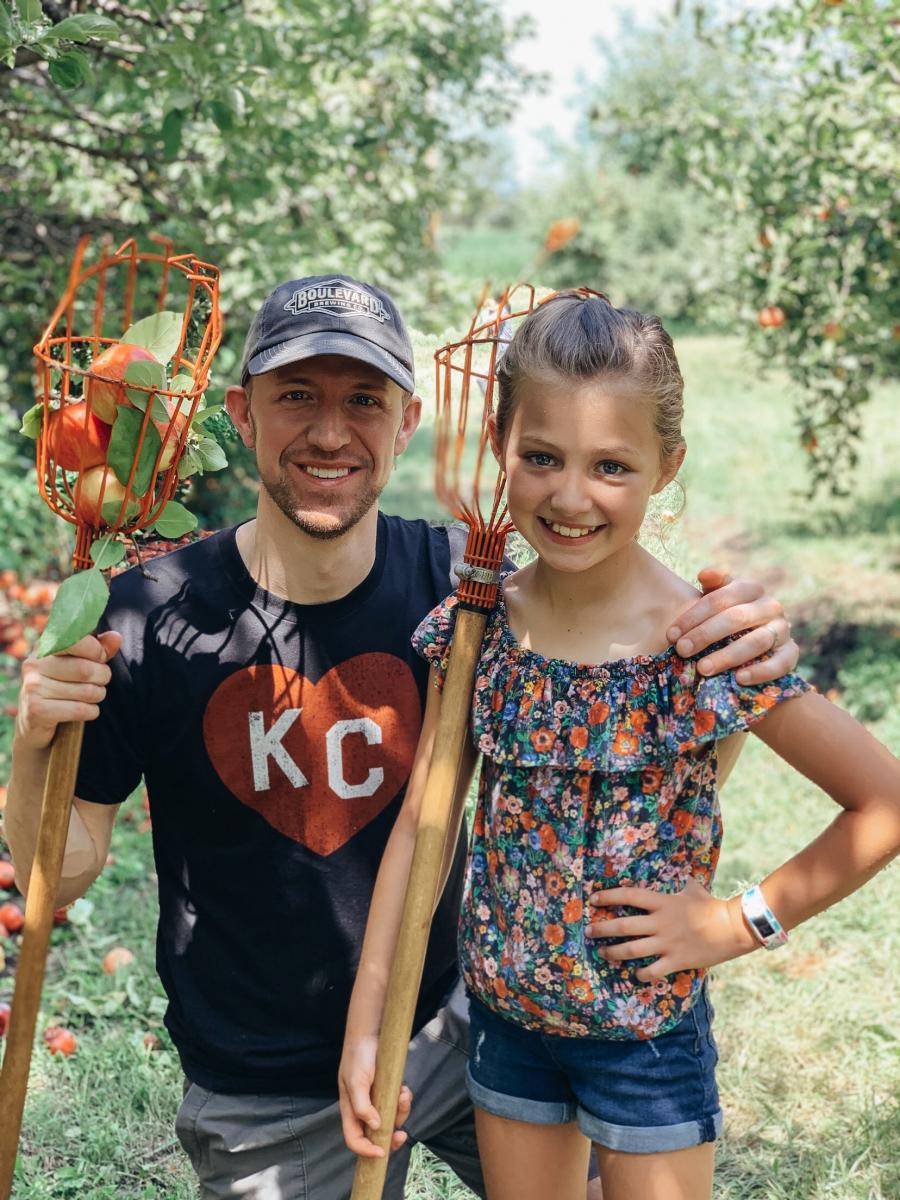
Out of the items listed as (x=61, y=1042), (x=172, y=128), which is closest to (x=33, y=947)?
(x=172, y=128)

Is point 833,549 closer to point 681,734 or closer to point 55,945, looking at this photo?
point 55,945

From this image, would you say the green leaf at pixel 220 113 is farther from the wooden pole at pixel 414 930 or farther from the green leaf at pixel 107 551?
the wooden pole at pixel 414 930

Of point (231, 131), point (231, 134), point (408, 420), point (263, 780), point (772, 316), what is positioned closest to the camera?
point (263, 780)

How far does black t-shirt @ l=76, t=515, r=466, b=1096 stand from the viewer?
6.93ft

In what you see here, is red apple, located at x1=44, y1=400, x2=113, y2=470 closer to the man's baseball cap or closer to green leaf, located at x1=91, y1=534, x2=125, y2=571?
green leaf, located at x1=91, y1=534, x2=125, y2=571

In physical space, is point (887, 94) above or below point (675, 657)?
above

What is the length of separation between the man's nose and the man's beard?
77 mm

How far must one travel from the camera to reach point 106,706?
206cm

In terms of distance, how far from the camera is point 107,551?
1.68 metres

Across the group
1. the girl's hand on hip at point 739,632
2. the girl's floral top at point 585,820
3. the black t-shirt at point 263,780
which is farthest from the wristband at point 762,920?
the black t-shirt at point 263,780

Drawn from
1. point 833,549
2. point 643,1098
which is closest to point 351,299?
point 643,1098

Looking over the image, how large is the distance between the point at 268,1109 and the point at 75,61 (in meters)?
1.73

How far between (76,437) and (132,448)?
0.08 m

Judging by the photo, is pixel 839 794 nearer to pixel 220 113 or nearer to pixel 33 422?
pixel 33 422
